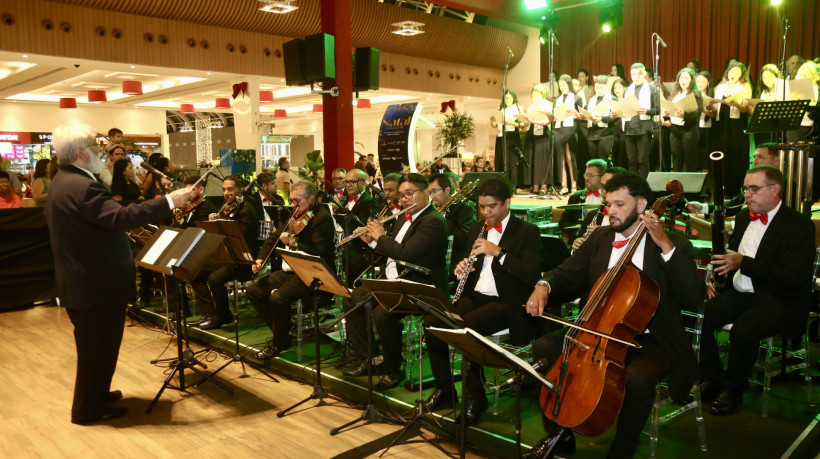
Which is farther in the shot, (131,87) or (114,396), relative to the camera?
(131,87)

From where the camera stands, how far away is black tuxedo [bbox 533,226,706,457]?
279cm

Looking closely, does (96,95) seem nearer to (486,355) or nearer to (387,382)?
(387,382)

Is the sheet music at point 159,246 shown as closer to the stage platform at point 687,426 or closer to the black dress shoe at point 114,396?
the black dress shoe at point 114,396

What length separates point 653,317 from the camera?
3.03 metres

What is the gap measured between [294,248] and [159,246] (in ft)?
3.80

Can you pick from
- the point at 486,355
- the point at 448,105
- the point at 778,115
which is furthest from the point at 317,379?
the point at 448,105

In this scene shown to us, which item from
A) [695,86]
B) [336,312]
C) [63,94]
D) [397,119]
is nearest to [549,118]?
[695,86]

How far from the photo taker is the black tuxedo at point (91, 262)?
3.65 metres

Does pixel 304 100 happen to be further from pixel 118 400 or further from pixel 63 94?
pixel 118 400

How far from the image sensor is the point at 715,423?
347 cm

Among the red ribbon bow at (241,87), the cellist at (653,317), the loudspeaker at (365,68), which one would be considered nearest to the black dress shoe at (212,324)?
the loudspeaker at (365,68)

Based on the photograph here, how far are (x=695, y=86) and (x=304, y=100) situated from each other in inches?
518

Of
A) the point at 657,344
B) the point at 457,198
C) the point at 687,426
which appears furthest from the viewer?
the point at 457,198

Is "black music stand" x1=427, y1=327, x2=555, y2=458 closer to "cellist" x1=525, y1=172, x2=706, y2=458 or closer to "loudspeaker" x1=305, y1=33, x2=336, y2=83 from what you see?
"cellist" x1=525, y1=172, x2=706, y2=458
